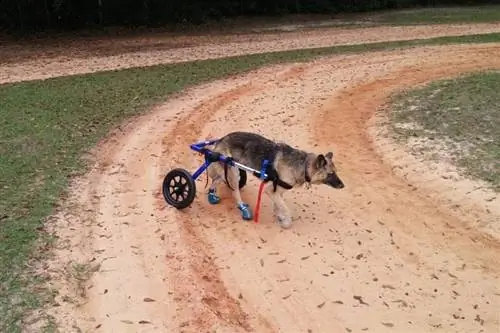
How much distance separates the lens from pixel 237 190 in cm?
912

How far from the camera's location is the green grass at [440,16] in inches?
1203

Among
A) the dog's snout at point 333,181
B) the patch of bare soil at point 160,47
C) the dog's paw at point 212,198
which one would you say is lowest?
the dog's paw at point 212,198

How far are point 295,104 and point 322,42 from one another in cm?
1001

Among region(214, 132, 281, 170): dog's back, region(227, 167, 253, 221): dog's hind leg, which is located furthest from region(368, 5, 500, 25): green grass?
region(227, 167, 253, 221): dog's hind leg

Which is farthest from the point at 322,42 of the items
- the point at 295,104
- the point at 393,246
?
the point at 393,246

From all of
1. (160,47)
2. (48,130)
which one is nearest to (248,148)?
(48,130)

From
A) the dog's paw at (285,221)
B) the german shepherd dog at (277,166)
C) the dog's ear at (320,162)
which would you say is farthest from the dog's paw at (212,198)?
the dog's ear at (320,162)

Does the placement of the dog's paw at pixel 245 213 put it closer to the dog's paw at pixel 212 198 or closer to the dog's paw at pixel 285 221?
the dog's paw at pixel 285 221

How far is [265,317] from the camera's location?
6.80 metres

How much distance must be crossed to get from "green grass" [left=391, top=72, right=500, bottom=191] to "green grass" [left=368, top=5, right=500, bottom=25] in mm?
14148

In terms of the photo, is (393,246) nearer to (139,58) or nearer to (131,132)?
(131,132)

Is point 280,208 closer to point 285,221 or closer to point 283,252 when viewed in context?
point 285,221

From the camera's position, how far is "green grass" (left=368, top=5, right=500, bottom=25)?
30.6 m

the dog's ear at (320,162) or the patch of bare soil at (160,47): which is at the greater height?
the patch of bare soil at (160,47)
